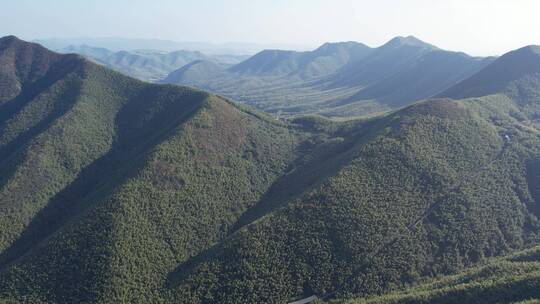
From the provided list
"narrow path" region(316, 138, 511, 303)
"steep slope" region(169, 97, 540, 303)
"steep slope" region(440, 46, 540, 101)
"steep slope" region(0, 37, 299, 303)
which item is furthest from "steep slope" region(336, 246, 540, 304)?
"steep slope" region(440, 46, 540, 101)

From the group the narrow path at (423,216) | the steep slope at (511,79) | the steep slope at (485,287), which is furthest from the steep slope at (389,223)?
the steep slope at (511,79)

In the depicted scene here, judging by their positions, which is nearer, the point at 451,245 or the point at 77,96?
the point at 451,245

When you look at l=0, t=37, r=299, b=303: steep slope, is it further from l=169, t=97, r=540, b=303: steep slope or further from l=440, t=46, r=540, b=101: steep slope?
l=440, t=46, r=540, b=101: steep slope

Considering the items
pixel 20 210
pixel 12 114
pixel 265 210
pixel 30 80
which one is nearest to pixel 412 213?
pixel 265 210

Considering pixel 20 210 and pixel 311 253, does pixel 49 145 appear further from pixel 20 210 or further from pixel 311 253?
pixel 311 253

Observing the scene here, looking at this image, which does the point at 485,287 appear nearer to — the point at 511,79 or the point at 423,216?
the point at 423,216

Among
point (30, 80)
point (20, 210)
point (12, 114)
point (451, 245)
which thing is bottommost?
point (20, 210)

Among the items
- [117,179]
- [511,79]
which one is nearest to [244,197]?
[117,179]
